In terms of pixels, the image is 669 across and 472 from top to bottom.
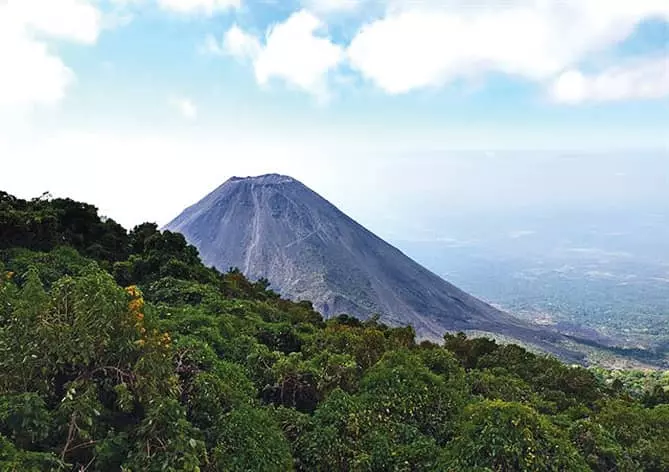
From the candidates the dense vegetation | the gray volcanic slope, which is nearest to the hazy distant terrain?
the gray volcanic slope

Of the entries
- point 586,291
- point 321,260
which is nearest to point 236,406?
point 321,260

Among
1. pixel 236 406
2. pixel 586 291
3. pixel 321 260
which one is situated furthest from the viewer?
pixel 586 291

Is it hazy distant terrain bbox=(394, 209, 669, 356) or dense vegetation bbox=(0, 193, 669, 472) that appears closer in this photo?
dense vegetation bbox=(0, 193, 669, 472)

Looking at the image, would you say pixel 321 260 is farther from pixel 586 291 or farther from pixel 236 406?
pixel 586 291

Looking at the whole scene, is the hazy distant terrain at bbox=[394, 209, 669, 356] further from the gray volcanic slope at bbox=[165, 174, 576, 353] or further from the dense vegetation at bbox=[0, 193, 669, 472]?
the dense vegetation at bbox=[0, 193, 669, 472]

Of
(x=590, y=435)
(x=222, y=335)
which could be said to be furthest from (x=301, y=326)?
(x=590, y=435)

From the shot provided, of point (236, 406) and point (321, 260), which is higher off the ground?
point (321, 260)

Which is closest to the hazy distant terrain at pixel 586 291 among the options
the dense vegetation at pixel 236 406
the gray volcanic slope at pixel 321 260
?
the gray volcanic slope at pixel 321 260
